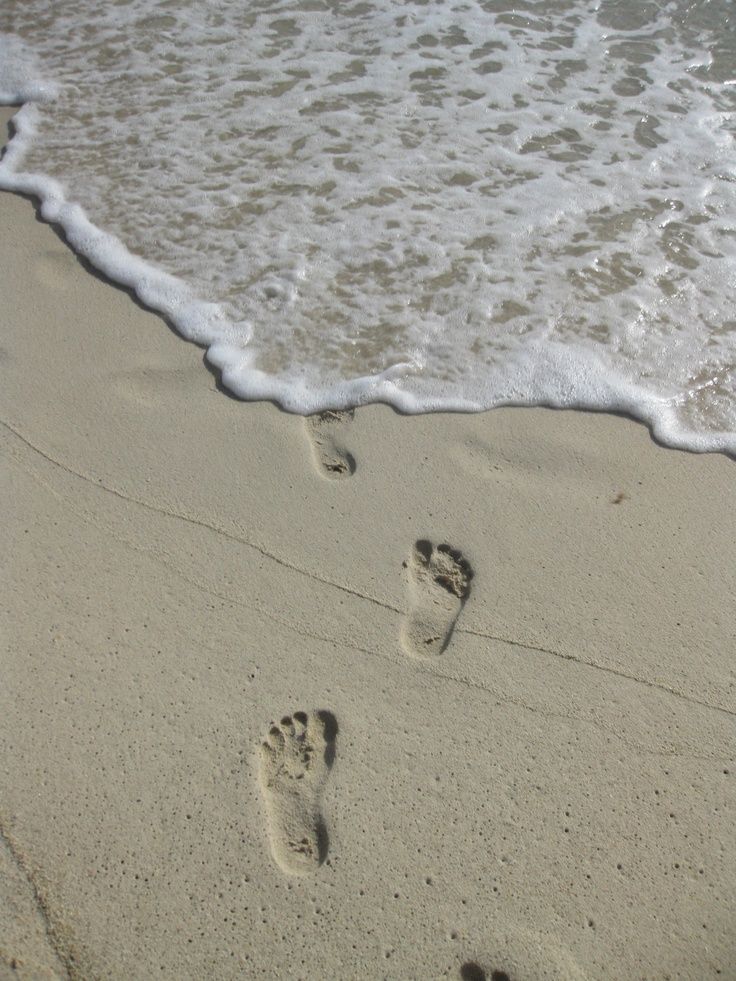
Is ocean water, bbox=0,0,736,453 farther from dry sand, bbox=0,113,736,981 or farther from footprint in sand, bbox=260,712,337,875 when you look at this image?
footprint in sand, bbox=260,712,337,875

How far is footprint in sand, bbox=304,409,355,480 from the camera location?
2.46 m

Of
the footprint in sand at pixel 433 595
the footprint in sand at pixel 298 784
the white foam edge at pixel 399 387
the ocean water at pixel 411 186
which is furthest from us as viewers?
the ocean water at pixel 411 186

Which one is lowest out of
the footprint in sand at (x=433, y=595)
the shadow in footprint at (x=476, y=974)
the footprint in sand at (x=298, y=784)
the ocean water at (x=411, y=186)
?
the shadow in footprint at (x=476, y=974)

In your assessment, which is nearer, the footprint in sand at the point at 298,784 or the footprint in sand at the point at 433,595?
the footprint in sand at the point at 298,784

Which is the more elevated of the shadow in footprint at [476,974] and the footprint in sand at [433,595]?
the footprint in sand at [433,595]

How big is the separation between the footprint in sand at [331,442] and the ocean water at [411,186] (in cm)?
6

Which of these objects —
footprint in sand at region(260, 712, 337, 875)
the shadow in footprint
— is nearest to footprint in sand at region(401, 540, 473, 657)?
footprint in sand at region(260, 712, 337, 875)

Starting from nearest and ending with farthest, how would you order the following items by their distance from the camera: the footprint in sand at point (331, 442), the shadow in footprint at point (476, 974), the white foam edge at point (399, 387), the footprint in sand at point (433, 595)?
the shadow in footprint at point (476, 974), the footprint in sand at point (433, 595), the footprint in sand at point (331, 442), the white foam edge at point (399, 387)

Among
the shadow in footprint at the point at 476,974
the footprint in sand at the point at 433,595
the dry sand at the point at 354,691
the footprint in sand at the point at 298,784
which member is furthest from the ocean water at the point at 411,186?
the shadow in footprint at the point at 476,974

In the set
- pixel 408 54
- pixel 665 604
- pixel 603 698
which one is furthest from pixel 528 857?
pixel 408 54

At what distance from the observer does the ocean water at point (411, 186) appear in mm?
2768

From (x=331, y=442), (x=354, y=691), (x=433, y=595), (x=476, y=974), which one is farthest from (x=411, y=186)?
(x=476, y=974)

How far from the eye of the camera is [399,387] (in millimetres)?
2676

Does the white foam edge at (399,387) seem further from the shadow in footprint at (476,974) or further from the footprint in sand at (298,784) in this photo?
the shadow in footprint at (476,974)
